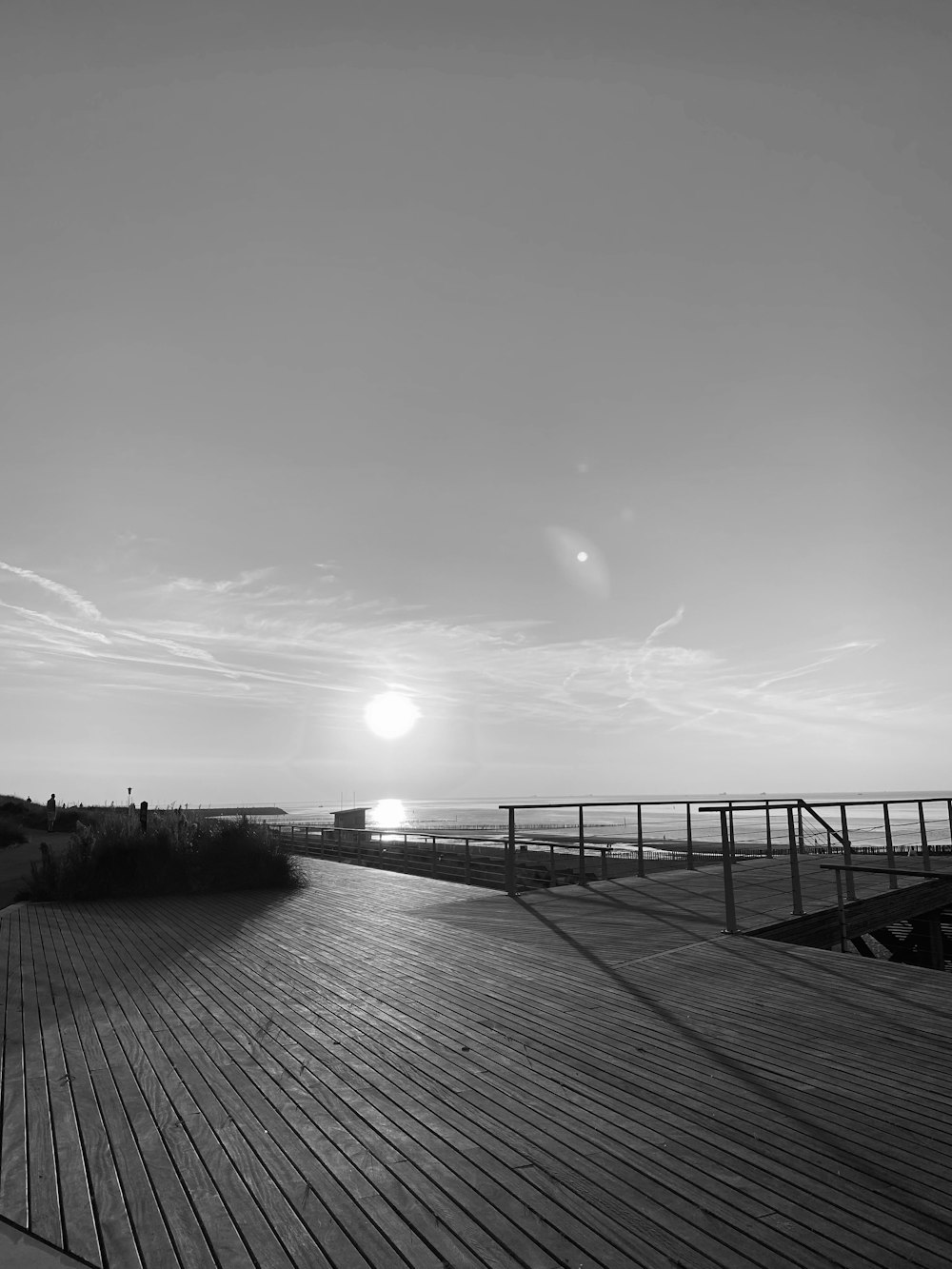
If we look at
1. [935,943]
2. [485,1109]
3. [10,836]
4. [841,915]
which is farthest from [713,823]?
[485,1109]

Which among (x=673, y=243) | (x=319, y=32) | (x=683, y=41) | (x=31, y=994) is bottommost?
(x=31, y=994)

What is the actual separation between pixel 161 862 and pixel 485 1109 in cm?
1076

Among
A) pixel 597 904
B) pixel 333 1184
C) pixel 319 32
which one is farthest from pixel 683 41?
pixel 333 1184

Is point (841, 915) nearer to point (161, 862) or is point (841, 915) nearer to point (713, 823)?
point (161, 862)

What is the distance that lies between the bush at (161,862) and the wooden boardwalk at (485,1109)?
551 centimetres

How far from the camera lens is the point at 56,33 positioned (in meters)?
14.2

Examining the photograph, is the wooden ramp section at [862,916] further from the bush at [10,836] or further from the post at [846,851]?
the bush at [10,836]

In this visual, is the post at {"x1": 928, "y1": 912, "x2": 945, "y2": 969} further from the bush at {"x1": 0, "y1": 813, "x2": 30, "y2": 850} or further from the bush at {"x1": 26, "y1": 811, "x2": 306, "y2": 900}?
the bush at {"x1": 0, "y1": 813, "x2": 30, "y2": 850}

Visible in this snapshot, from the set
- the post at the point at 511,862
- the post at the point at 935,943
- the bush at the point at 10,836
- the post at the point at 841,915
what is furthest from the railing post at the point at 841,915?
the bush at the point at 10,836

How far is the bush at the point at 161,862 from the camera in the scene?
12.1 metres

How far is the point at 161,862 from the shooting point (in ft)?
41.6

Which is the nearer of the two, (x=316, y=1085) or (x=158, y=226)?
(x=316, y=1085)

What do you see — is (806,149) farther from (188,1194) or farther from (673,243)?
(188,1194)

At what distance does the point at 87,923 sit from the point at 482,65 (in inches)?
811
